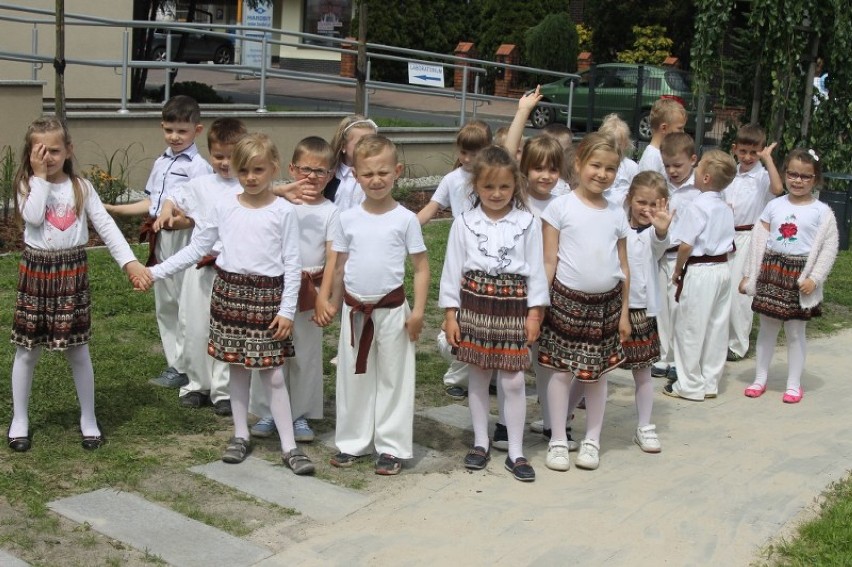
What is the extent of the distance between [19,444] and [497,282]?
2305 millimetres

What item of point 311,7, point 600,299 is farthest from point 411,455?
point 311,7

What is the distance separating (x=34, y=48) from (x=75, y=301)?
1029 centimetres

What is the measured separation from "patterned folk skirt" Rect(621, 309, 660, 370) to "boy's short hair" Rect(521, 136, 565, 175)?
85cm

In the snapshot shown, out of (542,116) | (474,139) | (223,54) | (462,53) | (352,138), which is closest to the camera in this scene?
(352,138)

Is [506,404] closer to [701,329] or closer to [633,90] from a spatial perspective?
[701,329]

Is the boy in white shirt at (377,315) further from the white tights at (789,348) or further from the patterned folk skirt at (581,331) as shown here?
the white tights at (789,348)

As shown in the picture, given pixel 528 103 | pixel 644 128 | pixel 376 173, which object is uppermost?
pixel 644 128

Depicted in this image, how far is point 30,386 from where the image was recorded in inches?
213

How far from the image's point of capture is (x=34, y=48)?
47.8 ft

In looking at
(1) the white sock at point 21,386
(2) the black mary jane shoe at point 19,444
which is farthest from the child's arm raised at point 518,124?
(2) the black mary jane shoe at point 19,444

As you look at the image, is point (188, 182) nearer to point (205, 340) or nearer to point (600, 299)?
point (205, 340)

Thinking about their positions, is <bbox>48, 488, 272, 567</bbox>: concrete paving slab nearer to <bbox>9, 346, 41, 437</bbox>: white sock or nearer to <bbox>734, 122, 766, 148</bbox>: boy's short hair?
<bbox>9, 346, 41, 437</bbox>: white sock

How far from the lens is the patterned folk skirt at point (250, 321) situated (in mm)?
5219

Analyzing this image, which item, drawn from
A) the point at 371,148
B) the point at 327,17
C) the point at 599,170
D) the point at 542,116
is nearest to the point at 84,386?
the point at 371,148
